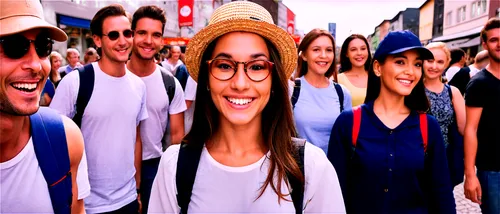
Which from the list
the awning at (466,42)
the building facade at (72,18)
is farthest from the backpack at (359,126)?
the awning at (466,42)

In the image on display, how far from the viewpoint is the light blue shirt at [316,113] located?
11.8ft

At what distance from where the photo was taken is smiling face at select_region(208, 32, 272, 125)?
1.76 metres

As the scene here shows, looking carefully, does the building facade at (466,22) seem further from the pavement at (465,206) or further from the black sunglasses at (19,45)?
the black sunglasses at (19,45)

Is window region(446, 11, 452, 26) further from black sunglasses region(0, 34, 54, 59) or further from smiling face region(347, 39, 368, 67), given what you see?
black sunglasses region(0, 34, 54, 59)

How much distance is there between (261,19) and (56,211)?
1309 mm

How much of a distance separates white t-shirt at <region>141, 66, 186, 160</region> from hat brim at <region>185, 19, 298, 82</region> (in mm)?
2002

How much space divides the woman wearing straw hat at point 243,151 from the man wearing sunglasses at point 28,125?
50 centimetres

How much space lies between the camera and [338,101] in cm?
389

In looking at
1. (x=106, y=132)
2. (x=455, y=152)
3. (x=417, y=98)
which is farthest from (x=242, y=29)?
(x=455, y=152)

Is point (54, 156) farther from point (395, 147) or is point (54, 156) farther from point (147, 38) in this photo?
point (147, 38)

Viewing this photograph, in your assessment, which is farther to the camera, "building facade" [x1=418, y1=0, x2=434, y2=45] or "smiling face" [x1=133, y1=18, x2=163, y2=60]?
"building facade" [x1=418, y1=0, x2=434, y2=45]

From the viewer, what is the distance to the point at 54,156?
73.5 inches

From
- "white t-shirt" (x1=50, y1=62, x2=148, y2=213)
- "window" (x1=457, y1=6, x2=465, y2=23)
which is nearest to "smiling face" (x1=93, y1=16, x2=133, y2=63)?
"white t-shirt" (x1=50, y1=62, x2=148, y2=213)

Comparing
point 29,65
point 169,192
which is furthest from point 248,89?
point 29,65
